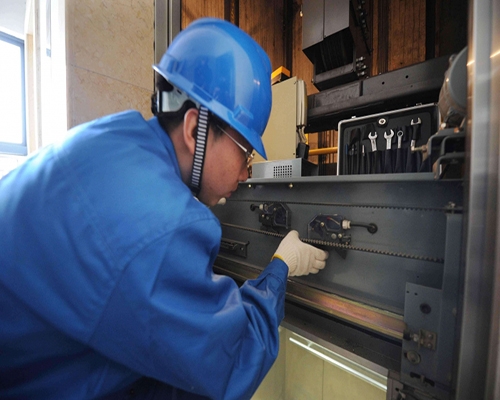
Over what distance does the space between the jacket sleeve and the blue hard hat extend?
1.09 feet

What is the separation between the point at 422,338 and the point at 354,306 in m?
0.22

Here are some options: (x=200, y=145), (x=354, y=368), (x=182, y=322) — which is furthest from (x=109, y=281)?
(x=354, y=368)

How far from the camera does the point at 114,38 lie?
1.27 meters

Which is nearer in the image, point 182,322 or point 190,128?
point 182,322

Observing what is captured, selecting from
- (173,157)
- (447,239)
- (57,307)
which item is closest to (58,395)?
(57,307)

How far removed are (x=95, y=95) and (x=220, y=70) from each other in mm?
992

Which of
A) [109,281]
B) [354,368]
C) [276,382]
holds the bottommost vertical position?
[276,382]

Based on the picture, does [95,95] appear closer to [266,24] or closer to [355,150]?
[355,150]

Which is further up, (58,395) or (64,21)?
(64,21)

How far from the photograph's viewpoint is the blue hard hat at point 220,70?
0.61 meters

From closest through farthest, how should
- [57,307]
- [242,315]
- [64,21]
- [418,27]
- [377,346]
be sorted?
[57,307], [242,315], [377,346], [64,21], [418,27]

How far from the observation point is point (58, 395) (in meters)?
0.49

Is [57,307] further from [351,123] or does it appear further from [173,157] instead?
[351,123]

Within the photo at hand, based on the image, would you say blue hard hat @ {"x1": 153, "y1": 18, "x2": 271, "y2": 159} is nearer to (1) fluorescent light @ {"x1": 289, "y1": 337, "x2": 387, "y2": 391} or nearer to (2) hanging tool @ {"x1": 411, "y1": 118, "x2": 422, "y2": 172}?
(2) hanging tool @ {"x1": 411, "y1": 118, "x2": 422, "y2": 172}
